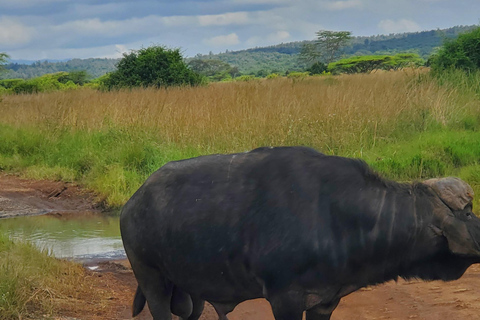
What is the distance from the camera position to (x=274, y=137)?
1060 centimetres

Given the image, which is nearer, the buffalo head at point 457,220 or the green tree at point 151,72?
the buffalo head at point 457,220

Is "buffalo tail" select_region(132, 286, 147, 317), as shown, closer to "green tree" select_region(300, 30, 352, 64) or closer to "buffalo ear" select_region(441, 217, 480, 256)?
"buffalo ear" select_region(441, 217, 480, 256)

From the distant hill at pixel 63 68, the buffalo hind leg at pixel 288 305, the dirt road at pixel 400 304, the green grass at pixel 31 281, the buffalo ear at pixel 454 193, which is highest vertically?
the buffalo ear at pixel 454 193

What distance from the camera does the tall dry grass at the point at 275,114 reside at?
10766mm

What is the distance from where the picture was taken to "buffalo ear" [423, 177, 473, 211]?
298 cm

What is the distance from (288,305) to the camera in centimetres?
312

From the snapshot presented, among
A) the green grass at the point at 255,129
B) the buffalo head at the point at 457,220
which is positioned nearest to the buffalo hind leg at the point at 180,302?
the buffalo head at the point at 457,220

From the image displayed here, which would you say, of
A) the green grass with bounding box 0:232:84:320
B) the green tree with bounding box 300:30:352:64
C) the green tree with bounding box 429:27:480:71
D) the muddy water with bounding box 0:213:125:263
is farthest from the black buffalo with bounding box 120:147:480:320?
the green tree with bounding box 300:30:352:64

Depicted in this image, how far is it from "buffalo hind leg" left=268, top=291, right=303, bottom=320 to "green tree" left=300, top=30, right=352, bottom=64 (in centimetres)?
8214

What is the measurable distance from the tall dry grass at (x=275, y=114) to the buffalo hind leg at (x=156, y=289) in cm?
688

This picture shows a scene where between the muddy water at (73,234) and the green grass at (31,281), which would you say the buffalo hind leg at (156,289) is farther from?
the muddy water at (73,234)

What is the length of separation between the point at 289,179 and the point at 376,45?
475 feet

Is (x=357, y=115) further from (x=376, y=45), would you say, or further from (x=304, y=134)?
(x=376, y=45)

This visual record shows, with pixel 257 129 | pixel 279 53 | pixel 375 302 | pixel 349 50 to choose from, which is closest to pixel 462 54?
pixel 257 129
